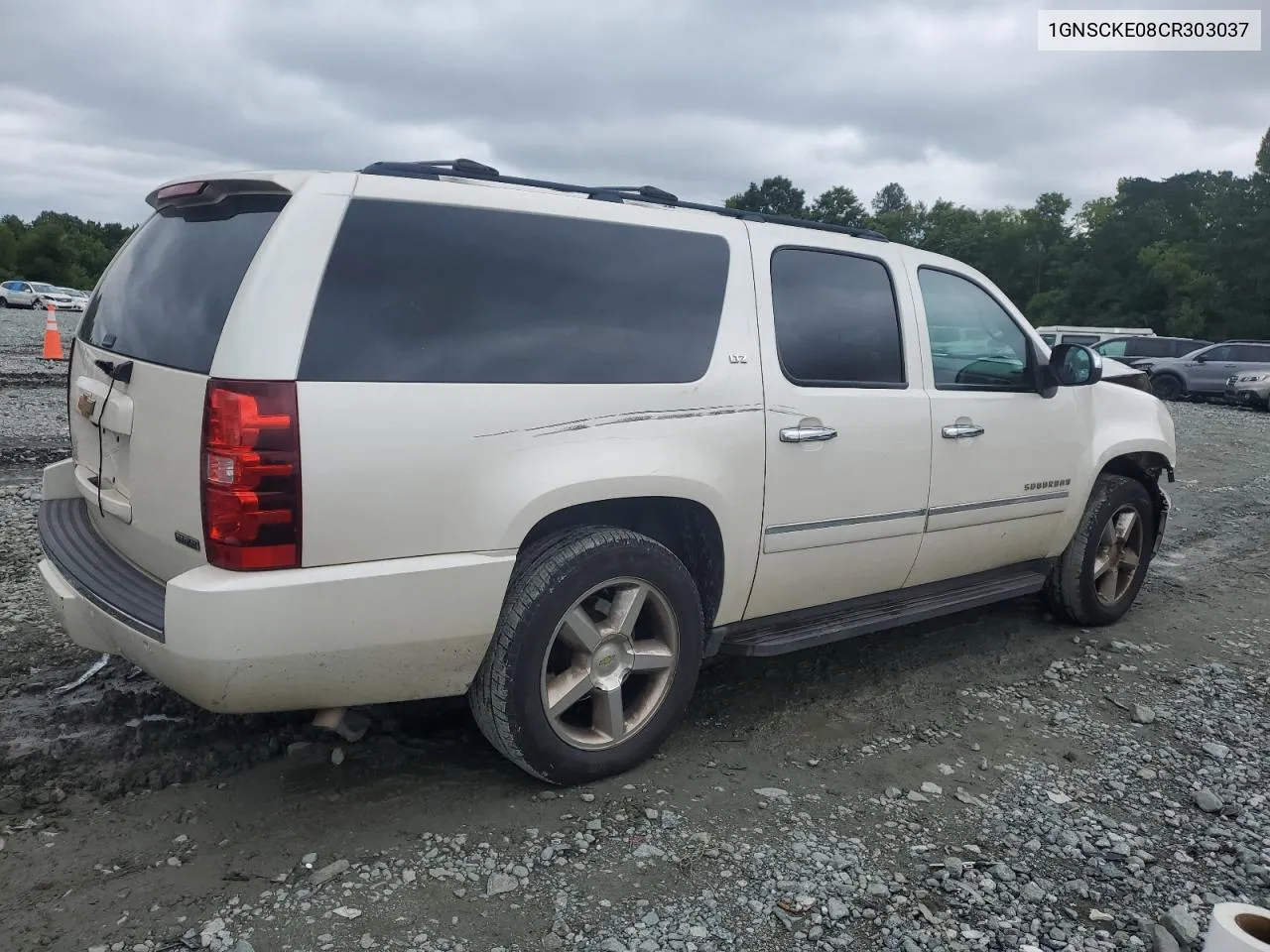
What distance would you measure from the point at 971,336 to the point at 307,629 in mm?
3115

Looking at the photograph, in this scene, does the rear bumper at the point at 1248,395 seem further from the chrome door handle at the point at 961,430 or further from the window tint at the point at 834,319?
the window tint at the point at 834,319

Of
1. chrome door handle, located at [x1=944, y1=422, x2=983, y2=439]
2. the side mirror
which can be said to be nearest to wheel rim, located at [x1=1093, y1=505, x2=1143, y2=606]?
the side mirror

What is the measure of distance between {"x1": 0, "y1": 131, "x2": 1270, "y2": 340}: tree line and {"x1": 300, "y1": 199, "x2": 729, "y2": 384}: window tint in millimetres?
26723

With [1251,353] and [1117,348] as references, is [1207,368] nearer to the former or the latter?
[1251,353]

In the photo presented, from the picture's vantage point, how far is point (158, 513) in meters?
2.79

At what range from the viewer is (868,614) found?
397 centimetres

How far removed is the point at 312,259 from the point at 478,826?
1.70 metres

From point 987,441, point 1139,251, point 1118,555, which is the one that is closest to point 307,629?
point 987,441

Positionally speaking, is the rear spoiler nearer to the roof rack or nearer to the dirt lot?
the roof rack

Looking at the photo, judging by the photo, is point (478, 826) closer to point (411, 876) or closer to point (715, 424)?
point (411, 876)

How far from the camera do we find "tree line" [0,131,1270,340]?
46500 mm

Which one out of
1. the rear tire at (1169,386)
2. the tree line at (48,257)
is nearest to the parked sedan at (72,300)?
the tree line at (48,257)

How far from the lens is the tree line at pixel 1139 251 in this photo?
4628 cm

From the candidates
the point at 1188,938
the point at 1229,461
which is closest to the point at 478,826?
the point at 1188,938
